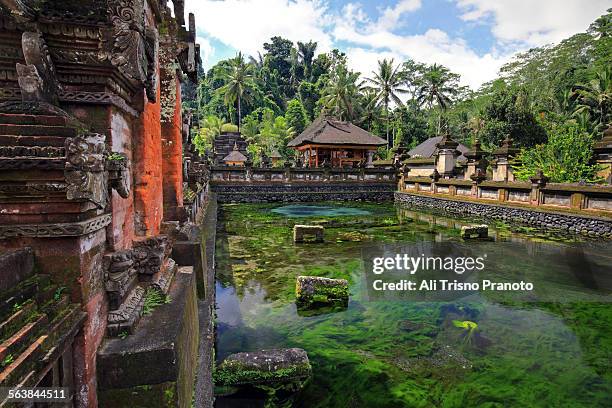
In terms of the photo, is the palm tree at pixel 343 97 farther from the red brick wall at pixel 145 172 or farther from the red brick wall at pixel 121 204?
the red brick wall at pixel 121 204

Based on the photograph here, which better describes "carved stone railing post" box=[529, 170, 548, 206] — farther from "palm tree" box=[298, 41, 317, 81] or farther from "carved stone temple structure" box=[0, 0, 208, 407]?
"palm tree" box=[298, 41, 317, 81]

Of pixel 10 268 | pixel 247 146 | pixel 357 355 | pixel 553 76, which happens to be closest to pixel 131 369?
pixel 10 268

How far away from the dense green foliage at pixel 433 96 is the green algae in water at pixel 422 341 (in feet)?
43.4

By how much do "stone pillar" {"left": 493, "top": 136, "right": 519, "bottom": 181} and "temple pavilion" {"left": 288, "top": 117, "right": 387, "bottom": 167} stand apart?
12708 millimetres

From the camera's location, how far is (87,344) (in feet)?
7.61

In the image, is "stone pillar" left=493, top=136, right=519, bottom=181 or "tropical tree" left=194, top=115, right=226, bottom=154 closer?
"stone pillar" left=493, top=136, right=519, bottom=181

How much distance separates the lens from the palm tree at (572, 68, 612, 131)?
95.0ft

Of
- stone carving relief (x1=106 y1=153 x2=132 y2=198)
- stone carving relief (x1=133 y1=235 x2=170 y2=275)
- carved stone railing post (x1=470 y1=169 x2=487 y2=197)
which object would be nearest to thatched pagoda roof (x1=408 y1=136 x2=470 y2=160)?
carved stone railing post (x1=470 y1=169 x2=487 y2=197)

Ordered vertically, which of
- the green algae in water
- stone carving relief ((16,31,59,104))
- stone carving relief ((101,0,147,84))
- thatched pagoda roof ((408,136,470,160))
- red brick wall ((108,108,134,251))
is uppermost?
thatched pagoda roof ((408,136,470,160))

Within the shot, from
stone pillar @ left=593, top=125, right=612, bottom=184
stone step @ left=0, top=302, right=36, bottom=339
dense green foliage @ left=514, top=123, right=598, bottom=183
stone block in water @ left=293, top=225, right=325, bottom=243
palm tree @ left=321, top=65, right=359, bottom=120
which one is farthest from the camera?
palm tree @ left=321, top=65, right=359, bottom=120

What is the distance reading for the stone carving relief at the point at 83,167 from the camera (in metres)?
2.15

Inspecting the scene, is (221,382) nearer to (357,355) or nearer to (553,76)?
(357,355)

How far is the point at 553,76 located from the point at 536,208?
36.4 m

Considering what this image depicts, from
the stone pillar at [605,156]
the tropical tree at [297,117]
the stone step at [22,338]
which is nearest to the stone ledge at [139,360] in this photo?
the stone step at [22,338]
